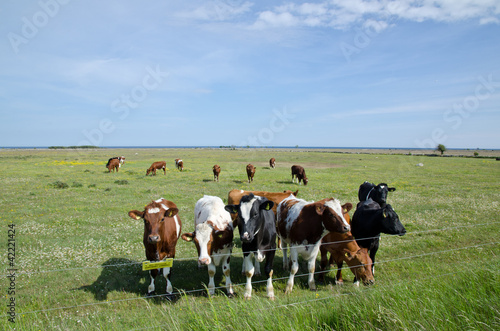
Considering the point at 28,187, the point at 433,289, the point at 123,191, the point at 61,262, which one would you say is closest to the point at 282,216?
the point at 433,289

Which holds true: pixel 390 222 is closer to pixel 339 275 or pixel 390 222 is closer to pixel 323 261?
pixel 339 275

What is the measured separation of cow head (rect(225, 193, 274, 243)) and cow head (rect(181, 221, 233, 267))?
0.57 metres

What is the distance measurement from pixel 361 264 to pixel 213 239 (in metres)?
3.50

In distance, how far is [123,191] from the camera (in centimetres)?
2050

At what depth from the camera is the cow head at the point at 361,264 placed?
6.21m

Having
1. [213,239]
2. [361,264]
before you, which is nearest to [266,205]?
[213,239]

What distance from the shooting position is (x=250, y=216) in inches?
245

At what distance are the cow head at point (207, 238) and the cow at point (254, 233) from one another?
0.51 metres

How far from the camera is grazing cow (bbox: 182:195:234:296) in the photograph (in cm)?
609

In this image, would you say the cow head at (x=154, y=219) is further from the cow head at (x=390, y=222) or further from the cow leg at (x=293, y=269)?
the cow head at (x=390, y=222)

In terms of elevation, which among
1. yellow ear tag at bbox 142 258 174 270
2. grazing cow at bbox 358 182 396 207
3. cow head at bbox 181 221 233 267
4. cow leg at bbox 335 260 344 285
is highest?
grazing cow at bbox 358 182 396 207

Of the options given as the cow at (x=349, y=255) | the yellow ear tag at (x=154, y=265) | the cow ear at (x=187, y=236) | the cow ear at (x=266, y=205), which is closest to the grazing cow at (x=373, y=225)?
the cow at (x=349, y=255)

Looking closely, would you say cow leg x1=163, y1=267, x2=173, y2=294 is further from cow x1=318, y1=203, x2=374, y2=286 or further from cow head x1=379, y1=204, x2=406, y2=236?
cow head x1=379, y1=204, x2=406, y2=236

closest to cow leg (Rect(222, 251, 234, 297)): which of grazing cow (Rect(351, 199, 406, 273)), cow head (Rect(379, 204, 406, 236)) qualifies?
grazing cow (Rect(351, 199, 406, 273))
